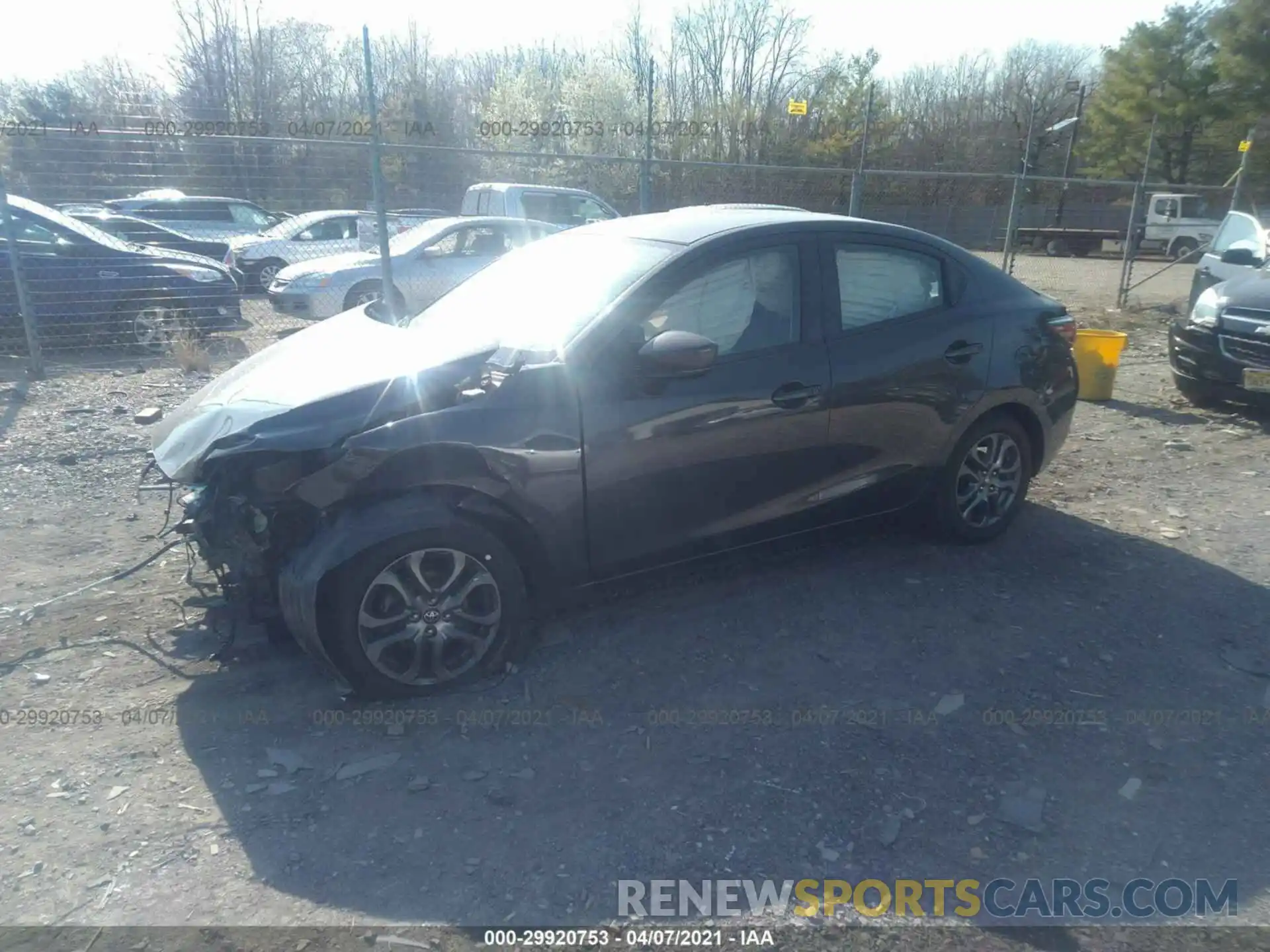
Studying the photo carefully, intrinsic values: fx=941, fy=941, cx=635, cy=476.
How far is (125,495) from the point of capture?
5.83m

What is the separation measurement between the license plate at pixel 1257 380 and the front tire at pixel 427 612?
633 centimetres

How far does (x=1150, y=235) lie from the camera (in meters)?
29.1

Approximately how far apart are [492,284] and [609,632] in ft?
5.93

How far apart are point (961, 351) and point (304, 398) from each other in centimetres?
312

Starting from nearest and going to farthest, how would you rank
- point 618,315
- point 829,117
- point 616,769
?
point 616,769, point 618,315, point 829,117

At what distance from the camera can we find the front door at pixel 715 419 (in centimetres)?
377

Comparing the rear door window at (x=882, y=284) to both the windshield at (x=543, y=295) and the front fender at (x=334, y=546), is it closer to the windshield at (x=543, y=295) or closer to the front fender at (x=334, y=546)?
the windshield at (x=543, y=295)

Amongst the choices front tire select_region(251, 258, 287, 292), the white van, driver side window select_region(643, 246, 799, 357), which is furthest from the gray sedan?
driver side window select_region(643, 246, 799, 357)

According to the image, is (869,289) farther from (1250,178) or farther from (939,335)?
(1250,178)

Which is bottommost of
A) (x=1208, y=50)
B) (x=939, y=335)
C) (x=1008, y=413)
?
(x=1008, y=413)

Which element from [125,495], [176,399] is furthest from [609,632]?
[176,399]

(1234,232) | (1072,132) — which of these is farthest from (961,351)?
(1072,132)

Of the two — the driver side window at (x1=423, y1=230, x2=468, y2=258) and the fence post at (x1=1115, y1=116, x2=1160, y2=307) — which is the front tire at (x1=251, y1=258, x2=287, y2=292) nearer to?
the driver side window at (x1=423, y1=230, x2=468, y2=258)

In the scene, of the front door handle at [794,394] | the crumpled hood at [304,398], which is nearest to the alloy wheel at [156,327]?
the crumpled hood at [304,398]
